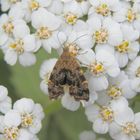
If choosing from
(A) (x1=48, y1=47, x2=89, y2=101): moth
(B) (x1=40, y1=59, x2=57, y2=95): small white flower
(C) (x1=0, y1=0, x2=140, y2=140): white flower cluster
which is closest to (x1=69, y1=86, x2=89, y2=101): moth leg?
(A) (x1=48, y1=47, x2=89, y2=101): moth

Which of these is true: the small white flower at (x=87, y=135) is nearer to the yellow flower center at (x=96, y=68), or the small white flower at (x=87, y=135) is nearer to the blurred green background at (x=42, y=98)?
the blurred green background at (x=42, y=98)

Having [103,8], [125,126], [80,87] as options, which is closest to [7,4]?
[103,8]

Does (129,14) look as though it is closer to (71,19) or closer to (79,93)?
(71,19)

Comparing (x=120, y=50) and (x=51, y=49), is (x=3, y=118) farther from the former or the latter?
(x=120, y=50)

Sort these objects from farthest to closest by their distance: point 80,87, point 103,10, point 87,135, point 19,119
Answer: point 87,135
point 103,10
point 19,119
point 80,87

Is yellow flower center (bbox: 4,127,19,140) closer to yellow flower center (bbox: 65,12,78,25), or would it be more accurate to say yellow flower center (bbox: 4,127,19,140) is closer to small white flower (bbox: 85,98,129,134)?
small white flower (bbox: 85,98,129,134)

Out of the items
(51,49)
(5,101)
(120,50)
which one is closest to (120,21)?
(120,50)

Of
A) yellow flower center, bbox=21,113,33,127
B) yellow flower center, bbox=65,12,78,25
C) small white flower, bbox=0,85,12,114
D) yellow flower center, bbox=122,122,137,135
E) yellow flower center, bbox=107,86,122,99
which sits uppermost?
yellow flower center, bbox=65,12,78,25
